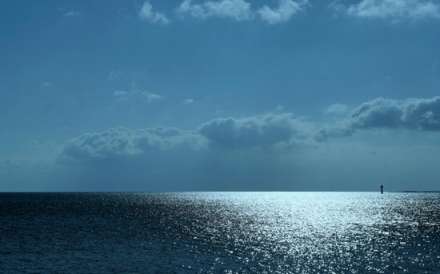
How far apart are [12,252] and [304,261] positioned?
122 ft

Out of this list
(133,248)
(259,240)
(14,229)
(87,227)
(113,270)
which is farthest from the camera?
(87,227)

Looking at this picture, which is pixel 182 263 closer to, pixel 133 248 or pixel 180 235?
pixel 133 248

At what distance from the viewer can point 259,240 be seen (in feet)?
273

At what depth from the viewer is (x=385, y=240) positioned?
83.8 m

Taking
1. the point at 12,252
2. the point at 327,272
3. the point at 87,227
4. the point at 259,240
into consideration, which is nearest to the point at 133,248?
the point at 12,252

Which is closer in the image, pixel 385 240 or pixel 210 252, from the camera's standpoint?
pixel 210 252

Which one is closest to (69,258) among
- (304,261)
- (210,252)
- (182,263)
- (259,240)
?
(182,263)

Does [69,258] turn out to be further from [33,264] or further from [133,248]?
→ [133,248]

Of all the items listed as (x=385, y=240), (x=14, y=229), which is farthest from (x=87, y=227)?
(x=385, y=240)

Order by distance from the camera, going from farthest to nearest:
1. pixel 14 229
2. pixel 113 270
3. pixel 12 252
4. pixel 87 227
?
pixel 87 227, pixel 14 229, pixel 12 252, pixel 113 270

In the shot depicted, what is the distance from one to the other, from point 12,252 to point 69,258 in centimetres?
945

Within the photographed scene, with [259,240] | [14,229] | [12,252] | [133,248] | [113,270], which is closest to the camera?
[113,270]

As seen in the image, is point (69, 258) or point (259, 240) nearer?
point (69, 258)

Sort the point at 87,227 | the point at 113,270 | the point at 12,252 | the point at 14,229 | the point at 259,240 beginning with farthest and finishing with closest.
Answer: the point at 87,227, the point at 14,229, the point at 259,240, the point at 12,252, the point at 113,270
